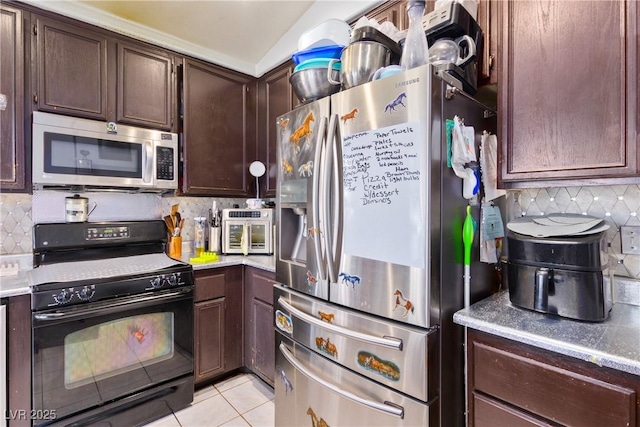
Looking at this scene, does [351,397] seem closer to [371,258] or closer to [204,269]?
[371,258]

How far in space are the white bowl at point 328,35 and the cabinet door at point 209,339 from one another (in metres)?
1.74

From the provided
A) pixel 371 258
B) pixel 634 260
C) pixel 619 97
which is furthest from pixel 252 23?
pixel 634 260

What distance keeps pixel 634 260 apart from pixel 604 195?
28 centimetres

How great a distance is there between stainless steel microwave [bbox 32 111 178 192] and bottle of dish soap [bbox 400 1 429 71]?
1789 mm

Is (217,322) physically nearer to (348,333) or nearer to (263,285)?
(263,285)

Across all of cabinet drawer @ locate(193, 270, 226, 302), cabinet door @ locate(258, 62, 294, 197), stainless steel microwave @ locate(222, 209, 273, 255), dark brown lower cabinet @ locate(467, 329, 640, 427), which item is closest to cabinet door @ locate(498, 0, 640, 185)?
dark brown lower cabinet @ locate(467, 329, 640, 427)

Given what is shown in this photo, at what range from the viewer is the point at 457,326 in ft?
4.01

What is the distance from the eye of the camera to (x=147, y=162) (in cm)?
217

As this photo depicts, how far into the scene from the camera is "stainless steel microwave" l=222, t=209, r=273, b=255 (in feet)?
8.05

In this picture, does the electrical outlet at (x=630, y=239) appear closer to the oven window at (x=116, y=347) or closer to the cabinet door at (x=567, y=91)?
the cabinet door at (x=567, y=91)

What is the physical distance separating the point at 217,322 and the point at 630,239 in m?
2.28

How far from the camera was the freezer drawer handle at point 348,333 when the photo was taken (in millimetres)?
1146

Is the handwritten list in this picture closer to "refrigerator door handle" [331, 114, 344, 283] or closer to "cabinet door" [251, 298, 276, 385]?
"refrigerator door handle" [331, 114, 344, 283]

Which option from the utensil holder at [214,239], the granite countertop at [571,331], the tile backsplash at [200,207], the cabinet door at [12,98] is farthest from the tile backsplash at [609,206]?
the cabinet door at [12,98]
